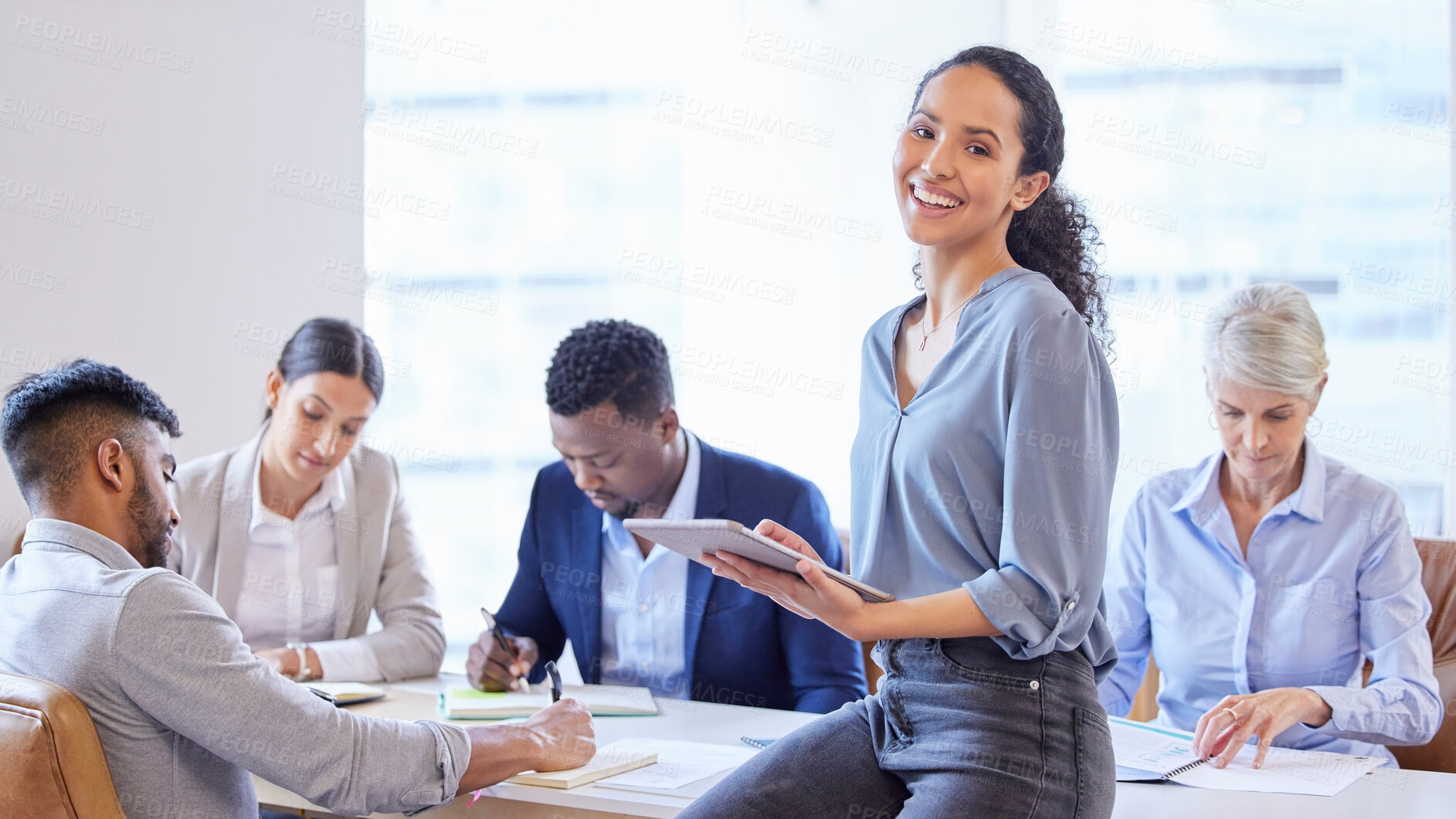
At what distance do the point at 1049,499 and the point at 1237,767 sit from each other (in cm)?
87

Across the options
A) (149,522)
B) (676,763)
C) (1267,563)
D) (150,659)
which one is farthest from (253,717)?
(1267,563)

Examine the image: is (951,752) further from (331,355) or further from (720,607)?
(331,355)

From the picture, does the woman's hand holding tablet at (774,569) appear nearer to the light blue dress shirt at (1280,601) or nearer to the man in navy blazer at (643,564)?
the man in navy blazer at (643,564)

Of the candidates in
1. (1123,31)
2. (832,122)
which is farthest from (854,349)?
(1123,31)

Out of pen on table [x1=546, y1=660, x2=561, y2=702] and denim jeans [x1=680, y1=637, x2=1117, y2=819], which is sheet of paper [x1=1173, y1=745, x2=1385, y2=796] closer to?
denim jeans [x1=680, y1=637, x2=1117, y2=819]

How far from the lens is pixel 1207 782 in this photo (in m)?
1.74

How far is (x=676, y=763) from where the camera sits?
188cm

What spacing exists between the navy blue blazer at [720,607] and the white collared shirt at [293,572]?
46 cm

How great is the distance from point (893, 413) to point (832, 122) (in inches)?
106

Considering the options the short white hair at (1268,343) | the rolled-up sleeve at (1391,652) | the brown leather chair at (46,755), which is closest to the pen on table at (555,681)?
the brown leather chair at (46,755)

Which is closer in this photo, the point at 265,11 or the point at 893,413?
the point at 893,413

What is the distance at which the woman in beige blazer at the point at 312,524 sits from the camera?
8.69 feet

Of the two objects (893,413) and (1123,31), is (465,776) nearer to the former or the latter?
(893,413)

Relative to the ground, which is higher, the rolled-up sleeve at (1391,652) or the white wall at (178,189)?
the white wall at (178,189)
